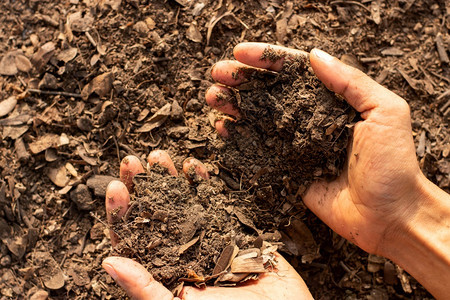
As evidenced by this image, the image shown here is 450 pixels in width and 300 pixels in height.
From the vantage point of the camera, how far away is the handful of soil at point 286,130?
2.51 meters

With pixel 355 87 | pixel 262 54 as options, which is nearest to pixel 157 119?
pixel 262 54

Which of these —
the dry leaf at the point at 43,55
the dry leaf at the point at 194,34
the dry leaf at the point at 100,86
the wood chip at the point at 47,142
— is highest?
the dry leaf at the point at 194,34

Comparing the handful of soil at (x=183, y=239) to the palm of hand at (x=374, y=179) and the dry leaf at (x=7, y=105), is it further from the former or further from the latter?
the dry leaf at (x=7, y=105)

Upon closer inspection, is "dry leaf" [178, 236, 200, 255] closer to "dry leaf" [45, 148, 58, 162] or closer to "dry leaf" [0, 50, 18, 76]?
"dry leaf" [45, 148, 58, 162]

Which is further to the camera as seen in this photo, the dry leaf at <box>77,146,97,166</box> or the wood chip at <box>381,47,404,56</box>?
the wood chip at <box>381,47,404,56</box>

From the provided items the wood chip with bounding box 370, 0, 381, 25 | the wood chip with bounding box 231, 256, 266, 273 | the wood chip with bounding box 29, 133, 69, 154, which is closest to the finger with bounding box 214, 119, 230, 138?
the wood chip with bounding box 231, 256, 266, 273

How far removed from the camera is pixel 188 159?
275cm

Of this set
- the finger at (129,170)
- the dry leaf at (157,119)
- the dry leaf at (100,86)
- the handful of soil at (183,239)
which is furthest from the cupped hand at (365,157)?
the dry leaf at (100,86)

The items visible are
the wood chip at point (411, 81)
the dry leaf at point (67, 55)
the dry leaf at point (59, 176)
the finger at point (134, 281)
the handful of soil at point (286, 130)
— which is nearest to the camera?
the finger at point (134, 281)

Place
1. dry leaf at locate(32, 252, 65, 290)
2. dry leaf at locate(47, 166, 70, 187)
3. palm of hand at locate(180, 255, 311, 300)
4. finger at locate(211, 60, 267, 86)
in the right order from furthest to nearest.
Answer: dry leaf at locate(47, 166, 70, 187) → dry leaf at locate(32, 252, 65, 290) → finger at locate(211, 60, 267, 86) → palm of hand at locate(180, 255, 311, 300)

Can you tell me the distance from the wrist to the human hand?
0.67m

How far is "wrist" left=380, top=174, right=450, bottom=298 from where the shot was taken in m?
2.49

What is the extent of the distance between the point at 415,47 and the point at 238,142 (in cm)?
160

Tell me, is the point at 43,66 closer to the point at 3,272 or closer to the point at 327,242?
the point at 3,272
